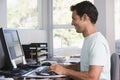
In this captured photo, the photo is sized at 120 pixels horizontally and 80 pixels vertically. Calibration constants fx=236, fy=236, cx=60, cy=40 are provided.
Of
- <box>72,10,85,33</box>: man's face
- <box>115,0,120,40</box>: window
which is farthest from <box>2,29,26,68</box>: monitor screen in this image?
<box>115,0,120,40</box>: window

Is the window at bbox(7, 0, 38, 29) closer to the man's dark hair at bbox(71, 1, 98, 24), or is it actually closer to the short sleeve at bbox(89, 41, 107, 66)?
the man's dark hair at bbox(71, 1, 98, 24)

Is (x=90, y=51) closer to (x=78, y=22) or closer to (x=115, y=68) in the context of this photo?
(x=78, y=22)

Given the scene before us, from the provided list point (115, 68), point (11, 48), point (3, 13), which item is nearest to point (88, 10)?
point (115, 68)

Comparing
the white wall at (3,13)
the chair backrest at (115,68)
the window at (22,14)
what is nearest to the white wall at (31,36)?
the window at (22,14)

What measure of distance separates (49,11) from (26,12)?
556 mm

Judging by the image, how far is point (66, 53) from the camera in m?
3.94

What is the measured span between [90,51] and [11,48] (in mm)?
772

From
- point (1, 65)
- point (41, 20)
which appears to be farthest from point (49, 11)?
point (1, 65)

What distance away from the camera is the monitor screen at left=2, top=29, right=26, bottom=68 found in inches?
81.4

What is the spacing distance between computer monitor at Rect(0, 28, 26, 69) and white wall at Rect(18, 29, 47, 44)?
2.49 ft

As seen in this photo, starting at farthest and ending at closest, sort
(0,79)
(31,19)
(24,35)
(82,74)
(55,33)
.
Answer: (55,33), (31,19), (24,35), (82,74), (0,79)

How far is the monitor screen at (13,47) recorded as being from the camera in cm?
207

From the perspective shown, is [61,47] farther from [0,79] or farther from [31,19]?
[0,79]

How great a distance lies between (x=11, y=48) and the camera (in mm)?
2174
